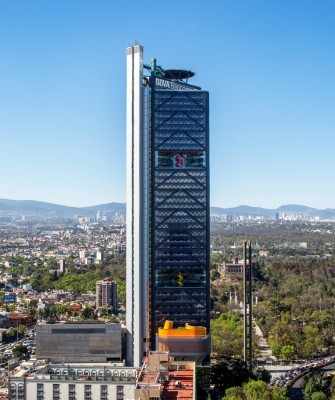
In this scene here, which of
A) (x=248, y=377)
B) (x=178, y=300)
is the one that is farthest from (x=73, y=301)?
(x=248, y=377)

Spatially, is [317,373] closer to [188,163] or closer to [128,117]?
[188,163]

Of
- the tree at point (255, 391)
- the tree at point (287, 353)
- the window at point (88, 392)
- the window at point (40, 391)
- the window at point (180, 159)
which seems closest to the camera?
the window at point (88, 392)

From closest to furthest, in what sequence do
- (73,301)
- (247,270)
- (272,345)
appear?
(247,270) → (272,345) → (73,301)

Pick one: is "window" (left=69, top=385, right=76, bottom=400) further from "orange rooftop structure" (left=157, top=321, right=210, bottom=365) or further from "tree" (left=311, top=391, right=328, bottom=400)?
"tree" (left=311, top=391, right=328, bottom=400)

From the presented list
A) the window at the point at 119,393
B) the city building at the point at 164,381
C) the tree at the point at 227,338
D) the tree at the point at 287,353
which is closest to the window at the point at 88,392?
the window at the point at 119,393

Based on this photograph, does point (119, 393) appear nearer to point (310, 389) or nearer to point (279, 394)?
point (279, 394)

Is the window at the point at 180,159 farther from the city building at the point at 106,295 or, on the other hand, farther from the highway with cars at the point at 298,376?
the city building at the point at 106,295

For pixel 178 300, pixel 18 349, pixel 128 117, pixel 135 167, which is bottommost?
pixel 18 349

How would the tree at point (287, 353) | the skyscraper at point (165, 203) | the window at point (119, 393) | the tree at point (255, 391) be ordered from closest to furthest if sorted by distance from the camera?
1. the window at point (119, 393)
2. the tree at point (255, 391)
3. the skyscraper at point (165, 203)
4. the tree at point (287, 353)
